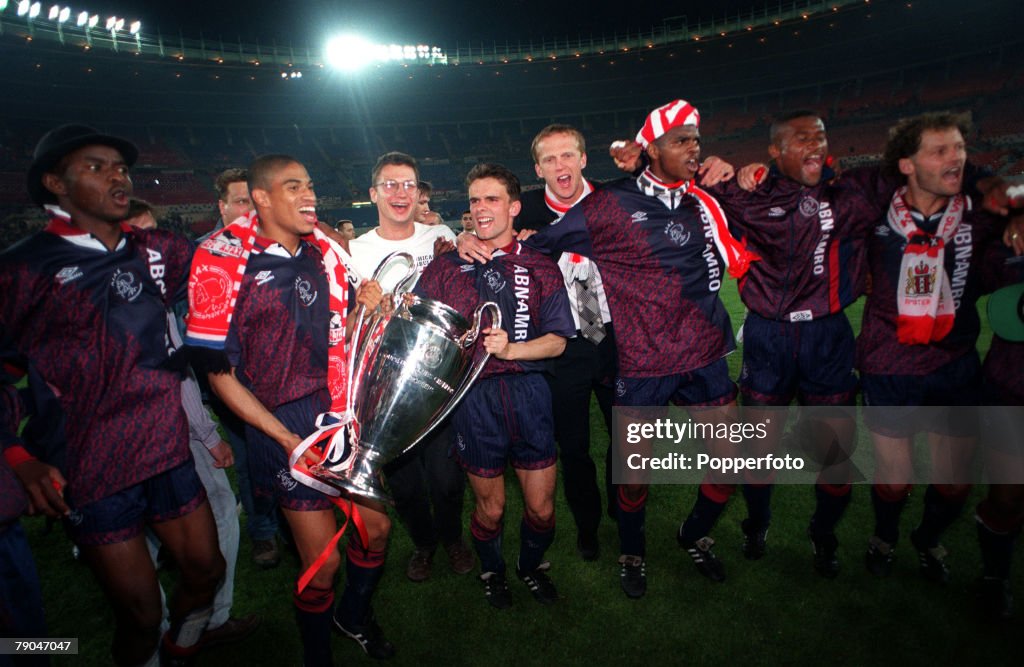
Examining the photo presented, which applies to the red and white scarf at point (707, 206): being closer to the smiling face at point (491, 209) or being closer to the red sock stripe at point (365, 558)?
the smiling face at point (491, 209)

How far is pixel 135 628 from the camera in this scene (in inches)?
87.4

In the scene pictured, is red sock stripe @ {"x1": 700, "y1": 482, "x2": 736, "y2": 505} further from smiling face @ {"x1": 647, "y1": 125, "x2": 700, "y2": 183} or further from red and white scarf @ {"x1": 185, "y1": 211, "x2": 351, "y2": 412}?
red and white scarf @ {"x1": 185, "y1": 211, "x2": 351, "y2": 412}

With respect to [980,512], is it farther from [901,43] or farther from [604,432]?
[901,43]

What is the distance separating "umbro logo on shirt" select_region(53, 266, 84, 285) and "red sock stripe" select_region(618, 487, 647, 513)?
9.12ft

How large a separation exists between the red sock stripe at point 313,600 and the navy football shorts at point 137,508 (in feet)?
2.05

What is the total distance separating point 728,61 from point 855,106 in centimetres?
844

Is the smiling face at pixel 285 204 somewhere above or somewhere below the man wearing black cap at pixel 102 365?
above

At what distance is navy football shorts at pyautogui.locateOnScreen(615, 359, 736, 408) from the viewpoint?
9.90 feet

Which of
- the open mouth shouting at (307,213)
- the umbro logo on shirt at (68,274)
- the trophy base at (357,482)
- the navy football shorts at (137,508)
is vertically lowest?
the navy football shorts at (137,508)

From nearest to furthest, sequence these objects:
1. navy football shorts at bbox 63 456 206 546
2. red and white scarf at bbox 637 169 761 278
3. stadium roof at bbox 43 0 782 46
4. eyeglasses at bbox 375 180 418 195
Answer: navy football shorts at bbox 63 456 206 546, red and white scarf at bbox 637 169 761 278, eyeglasses at bbox 375 180 418 195, stadium roof at bbox 43 0 782 46

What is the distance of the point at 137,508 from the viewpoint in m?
2.23

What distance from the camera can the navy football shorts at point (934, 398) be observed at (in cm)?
285

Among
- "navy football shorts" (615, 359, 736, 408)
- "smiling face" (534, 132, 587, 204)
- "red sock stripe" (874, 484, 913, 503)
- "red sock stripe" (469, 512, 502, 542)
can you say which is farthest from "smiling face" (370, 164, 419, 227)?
Answer: "red sock stripe" (874, 484, 913, 503)

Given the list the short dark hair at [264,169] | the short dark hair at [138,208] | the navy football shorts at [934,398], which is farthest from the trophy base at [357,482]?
the short dark hair at [138,208]
